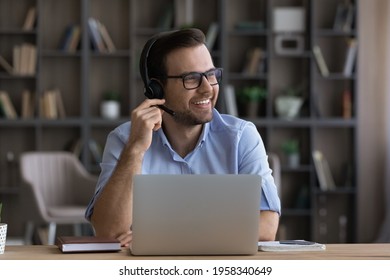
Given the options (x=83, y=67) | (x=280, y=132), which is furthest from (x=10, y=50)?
(x=280, y=132)

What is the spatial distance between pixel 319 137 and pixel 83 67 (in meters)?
2.23

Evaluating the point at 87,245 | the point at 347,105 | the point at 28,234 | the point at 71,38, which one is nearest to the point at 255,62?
the point at 347,105

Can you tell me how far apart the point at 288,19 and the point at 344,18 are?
495 mm

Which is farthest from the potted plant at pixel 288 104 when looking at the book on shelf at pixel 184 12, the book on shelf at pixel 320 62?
the book on shelf at pixel 184 12

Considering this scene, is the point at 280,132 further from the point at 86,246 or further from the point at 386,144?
the point at 86,246

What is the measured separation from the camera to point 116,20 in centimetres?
782

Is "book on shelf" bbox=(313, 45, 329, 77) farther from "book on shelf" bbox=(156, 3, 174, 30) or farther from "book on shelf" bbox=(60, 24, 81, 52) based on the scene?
"book on shelf" bbox=(60, 24, 81, 52)

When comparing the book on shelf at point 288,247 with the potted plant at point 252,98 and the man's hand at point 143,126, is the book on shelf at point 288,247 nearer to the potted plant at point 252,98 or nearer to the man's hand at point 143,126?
the man's hand at point 143,126

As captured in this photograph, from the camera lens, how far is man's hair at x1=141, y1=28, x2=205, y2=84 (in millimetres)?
2904

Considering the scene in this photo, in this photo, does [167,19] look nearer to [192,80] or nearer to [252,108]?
[252,108]

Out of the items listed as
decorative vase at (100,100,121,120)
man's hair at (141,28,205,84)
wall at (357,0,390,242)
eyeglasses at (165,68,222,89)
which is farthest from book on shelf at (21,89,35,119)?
eyeglasses at (165,68,222,89)

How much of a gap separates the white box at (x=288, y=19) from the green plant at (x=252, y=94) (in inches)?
22.0

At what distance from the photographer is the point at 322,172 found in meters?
7.83
